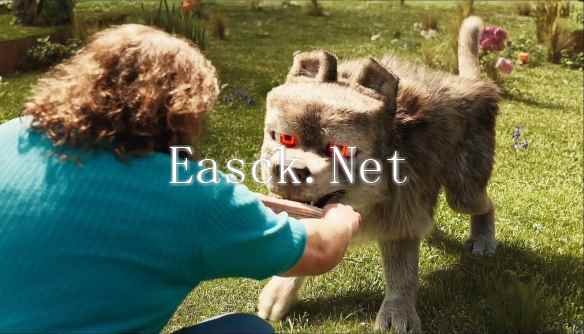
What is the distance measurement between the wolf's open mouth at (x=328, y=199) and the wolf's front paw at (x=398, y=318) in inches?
28.4

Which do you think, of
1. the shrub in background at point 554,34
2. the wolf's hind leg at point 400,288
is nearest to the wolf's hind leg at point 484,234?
the wolf's hind leg at point 400,288

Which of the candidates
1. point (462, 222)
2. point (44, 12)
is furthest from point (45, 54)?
point (462, 222)

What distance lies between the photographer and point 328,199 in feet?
9.43

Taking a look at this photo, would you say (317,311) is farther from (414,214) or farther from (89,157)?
(89,157)

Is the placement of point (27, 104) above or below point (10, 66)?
above

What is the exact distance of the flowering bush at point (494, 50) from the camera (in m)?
7.64

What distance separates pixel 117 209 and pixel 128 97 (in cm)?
32

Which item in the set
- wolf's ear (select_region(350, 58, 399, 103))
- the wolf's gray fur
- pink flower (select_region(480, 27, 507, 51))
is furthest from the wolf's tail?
pink flower (select_region(480, 27, 507, 51))

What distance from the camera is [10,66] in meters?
7.98

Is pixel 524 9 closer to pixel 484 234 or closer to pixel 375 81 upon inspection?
pixel 484 234

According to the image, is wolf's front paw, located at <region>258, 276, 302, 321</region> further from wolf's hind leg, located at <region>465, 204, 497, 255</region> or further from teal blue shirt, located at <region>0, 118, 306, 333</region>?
teal blue shirt, located at <region>0, 118, 306, 333</region>

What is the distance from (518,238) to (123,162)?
10.8 feet

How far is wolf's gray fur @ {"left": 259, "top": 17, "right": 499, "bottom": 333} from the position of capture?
9.21 feet

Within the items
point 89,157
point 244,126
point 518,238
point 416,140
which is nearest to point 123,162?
point 89,157
